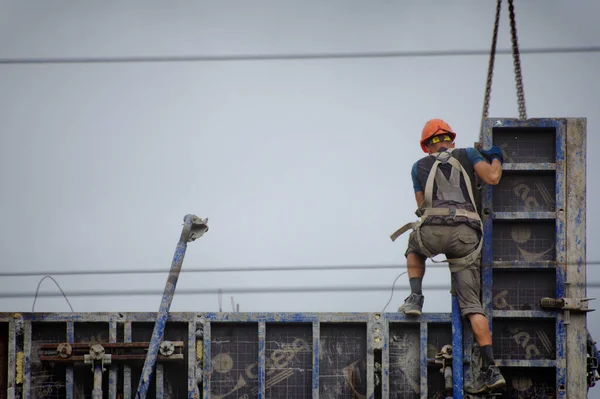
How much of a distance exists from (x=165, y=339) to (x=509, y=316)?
2.93 meters

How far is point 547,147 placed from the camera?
854cm

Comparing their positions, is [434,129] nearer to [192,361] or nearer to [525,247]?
[525,247]

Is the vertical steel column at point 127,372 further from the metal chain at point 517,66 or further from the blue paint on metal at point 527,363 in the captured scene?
the metal chain at point 517,66

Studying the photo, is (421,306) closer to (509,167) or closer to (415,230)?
(415,230)

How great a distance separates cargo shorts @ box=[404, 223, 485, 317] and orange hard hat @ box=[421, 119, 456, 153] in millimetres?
796

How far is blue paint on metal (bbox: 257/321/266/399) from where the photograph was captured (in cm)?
851

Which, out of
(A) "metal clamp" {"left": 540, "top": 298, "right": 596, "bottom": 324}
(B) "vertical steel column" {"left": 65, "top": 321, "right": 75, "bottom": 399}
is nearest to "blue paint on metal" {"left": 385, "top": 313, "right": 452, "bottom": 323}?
(A) "metal clamp" {"left": 540, "top": 298, "right": 596, "bottom": 324}

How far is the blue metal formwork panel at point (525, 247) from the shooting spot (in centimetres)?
843

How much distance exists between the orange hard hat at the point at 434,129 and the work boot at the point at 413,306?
135 cm

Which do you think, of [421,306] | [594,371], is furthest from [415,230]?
[594,371]

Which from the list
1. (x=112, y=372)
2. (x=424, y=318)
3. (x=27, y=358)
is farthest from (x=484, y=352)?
(x=27, y=358)

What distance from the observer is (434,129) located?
8.64 meters

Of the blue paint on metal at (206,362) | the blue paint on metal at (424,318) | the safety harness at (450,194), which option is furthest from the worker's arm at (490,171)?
the blue paint on metal at (206,362)

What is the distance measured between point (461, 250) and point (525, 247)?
1.91 feet
